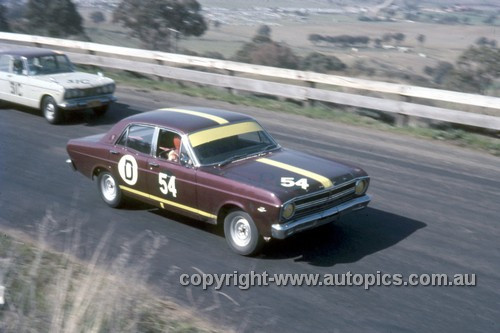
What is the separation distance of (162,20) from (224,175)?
17.1 metres

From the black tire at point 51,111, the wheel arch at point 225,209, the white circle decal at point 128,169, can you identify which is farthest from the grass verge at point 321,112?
the white circle decal at point 128,169

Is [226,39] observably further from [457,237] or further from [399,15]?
[457,237]

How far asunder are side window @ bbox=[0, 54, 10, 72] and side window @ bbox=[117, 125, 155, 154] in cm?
711

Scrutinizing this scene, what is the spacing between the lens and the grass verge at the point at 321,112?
1339cm

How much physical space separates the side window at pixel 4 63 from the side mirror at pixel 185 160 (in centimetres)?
828

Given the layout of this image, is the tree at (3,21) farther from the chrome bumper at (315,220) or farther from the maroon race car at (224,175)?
the chrome bumper at (315,220)

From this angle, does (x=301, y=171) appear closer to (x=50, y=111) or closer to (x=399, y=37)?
(x=50, y=111)

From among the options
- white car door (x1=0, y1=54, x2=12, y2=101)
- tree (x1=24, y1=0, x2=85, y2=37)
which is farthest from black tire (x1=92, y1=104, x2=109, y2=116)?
tree (x1=24, y1=0, x2=85, y2=37)

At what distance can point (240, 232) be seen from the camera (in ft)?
24.3

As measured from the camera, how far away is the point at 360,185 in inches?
305

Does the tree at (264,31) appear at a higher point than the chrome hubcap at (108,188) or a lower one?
higher

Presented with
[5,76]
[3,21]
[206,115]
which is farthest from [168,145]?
[3,21]

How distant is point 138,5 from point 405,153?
48.4 ft

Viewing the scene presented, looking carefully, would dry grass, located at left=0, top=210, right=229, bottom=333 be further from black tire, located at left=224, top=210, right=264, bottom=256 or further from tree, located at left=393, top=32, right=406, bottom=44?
tree, located at left=393, top=32, right=406, bottom=44
